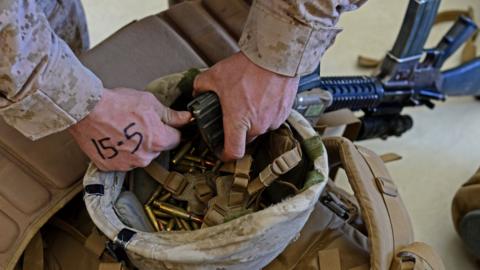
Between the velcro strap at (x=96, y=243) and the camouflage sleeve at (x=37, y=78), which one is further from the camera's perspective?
the velcro strap at (x=96, y=243)

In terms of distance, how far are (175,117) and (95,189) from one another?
0.13 metres

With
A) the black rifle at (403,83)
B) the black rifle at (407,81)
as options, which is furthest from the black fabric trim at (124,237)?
the black rifle at (407,81)

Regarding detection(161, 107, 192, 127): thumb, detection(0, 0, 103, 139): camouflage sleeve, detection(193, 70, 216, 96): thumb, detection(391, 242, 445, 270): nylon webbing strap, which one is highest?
detection(0, 0, 103, 139): camouflage sleeve

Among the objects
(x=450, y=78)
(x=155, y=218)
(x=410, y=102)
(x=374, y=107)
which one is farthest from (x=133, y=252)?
(x=450, y=78)

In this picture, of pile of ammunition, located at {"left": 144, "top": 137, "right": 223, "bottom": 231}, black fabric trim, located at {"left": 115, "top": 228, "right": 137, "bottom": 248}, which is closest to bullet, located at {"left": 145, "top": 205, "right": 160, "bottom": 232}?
pile of ammunition, located at {"left": 144, "top": 137, "right": 223, "bottom": 231}

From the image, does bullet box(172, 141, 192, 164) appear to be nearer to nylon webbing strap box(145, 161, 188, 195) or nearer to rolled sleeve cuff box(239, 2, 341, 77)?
nylon webbing strap box(145, 161, 188, 195)

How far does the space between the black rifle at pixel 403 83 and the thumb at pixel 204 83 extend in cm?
18

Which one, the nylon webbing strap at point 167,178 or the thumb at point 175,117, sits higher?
the thumb at point 175,117

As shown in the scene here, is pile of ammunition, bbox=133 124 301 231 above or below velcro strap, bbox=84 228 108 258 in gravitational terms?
above

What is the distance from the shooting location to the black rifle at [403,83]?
3.24 ft

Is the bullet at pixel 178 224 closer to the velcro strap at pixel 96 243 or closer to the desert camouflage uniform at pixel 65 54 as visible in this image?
the velcro strap at pixel 96 243

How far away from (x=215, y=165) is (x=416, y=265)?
0.98 ft

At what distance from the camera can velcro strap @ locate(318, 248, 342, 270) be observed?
764 millimetres

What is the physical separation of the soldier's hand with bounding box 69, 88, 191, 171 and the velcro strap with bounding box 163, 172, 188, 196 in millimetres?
64
